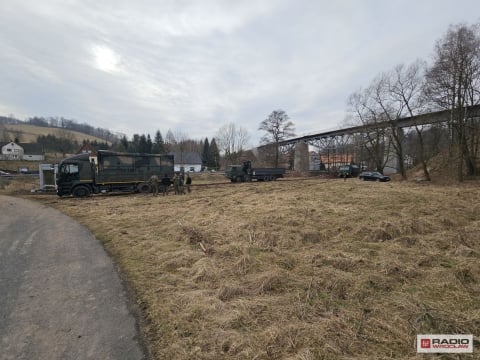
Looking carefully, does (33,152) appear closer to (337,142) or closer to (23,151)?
(23,151)

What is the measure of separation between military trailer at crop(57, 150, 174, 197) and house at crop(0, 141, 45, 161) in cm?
8844

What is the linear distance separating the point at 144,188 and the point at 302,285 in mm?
19222

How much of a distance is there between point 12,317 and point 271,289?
148 inches

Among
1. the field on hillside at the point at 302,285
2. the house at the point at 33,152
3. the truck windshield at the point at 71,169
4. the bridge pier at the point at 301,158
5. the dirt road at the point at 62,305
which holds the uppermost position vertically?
the house at the point at 33,152

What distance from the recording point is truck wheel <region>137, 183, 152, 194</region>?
20469 millimetres

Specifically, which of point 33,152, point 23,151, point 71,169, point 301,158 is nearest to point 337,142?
point 301,158

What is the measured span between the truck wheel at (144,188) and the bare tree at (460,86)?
94.3ft

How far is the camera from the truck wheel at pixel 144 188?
2047 cm

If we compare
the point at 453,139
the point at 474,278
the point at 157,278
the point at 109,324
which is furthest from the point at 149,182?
the point at 453,139

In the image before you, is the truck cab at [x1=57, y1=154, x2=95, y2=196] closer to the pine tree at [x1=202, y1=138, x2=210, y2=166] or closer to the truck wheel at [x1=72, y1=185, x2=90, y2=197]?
the truck wheel at [x1=72, y1=185, x2=90, y2=197]

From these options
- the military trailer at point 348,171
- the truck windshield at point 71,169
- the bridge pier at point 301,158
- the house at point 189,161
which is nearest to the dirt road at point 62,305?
the truck windshield at point 71,169

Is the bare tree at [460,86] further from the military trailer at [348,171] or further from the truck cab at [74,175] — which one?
the truck cab at [74,175]

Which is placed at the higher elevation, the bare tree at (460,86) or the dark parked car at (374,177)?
the bare tree at (460,86)

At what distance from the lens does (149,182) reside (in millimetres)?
20359
